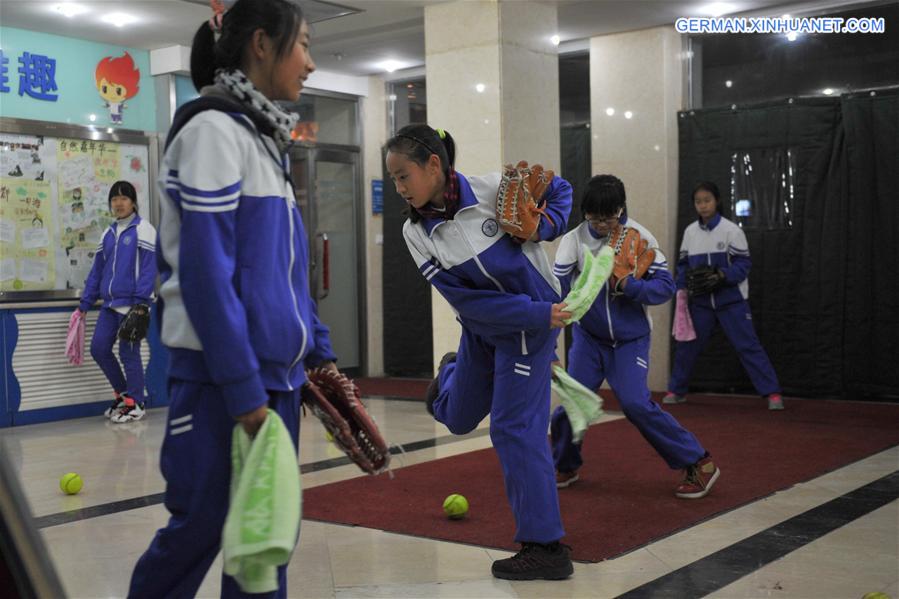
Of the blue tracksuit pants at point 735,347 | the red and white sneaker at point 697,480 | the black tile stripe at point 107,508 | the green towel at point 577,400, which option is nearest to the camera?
the green towel at point 577,400

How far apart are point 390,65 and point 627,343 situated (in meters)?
6.43

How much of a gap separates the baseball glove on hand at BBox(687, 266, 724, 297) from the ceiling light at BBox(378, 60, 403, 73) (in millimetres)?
3912

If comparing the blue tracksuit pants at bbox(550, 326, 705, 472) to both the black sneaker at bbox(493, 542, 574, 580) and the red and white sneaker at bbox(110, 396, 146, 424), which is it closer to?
the black sneaker at bbox(493, 542, 574, 580)

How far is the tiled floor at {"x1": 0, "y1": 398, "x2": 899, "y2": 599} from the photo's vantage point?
3443 mm

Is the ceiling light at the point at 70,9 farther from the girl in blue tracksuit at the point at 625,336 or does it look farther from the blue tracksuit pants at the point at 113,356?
the girl in blue tracksuit at the point at 625,336

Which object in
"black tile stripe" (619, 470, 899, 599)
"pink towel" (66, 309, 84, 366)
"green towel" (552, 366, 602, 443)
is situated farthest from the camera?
"pink towel" (66, 309, 84, 366)

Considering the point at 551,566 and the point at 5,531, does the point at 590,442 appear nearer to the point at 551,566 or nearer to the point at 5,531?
the point at 551,566

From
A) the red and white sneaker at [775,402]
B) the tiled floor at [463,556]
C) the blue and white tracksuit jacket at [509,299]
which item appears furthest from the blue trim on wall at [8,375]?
the red and white sneaker at [775,402]

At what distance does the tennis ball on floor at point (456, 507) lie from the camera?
4.41 metres

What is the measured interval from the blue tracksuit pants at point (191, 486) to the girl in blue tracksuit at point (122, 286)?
6.20 metres

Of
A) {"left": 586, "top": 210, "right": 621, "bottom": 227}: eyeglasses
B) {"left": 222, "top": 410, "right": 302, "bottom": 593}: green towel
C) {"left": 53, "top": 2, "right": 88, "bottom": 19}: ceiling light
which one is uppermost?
{"left": 53, "top": 2, "right": 88, "bottom": 19}: ceiling light

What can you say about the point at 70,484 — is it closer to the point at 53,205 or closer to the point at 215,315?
the point at 215,315

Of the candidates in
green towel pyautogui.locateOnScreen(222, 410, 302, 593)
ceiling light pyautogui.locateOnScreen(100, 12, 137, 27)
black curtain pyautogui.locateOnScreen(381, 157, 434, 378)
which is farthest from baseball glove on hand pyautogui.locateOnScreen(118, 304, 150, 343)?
green towel pyautogui.locateOnScreen(222, 410, 302, 593)

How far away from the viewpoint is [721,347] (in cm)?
891
